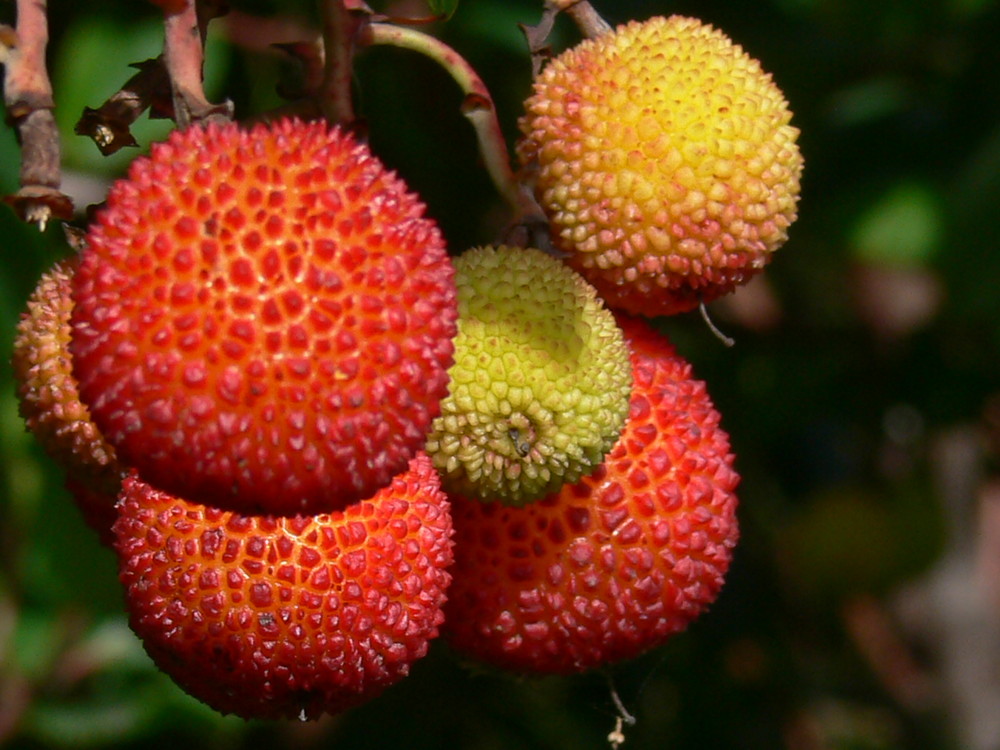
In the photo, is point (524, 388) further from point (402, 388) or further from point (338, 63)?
point (338, 63)

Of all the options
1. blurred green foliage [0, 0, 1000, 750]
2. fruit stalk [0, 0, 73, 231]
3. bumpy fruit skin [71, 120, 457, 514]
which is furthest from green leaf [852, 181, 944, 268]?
fruit stalk [0, 0, 73, 231]

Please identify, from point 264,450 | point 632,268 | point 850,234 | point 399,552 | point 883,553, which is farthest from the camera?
point 883,553

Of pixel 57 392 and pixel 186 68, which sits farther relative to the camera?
pixel 57 392

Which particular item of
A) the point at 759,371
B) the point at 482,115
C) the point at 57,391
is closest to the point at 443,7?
the point at 482,115

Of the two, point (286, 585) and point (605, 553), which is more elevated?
point (286, 585)

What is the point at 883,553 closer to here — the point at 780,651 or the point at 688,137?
the point at 780,651

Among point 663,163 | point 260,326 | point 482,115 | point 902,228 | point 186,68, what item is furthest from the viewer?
point 902,228

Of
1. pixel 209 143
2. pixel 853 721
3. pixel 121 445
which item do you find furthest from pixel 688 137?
pixel 853 721

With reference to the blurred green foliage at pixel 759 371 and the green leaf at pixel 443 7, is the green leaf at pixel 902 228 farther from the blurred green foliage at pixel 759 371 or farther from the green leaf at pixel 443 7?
the green leaf at pixel 443 7
